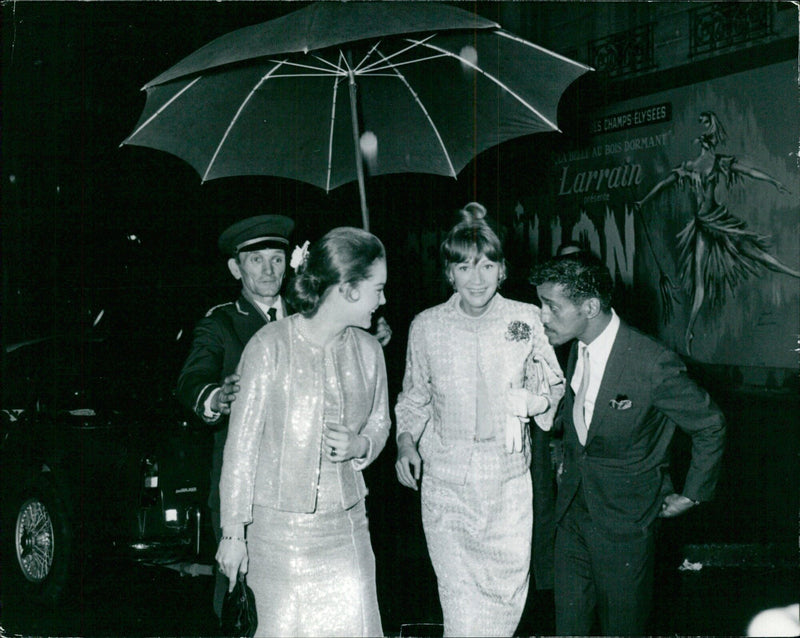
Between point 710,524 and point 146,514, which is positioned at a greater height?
point 146,514

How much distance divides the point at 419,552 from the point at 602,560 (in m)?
3.99

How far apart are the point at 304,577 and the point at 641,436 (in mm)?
1602

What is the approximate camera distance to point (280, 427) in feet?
10.7

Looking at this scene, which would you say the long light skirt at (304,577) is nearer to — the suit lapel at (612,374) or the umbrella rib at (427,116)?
the suit lapel at (612,374)

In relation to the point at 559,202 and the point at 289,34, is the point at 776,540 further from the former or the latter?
the point at 559,202

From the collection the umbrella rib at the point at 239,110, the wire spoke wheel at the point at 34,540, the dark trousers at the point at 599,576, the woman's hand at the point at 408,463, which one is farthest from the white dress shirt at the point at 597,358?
the wire spoke wheel at the point at 34,540

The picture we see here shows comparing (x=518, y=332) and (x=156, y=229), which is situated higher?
(x=156, y=229)

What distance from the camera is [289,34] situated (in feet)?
11.8

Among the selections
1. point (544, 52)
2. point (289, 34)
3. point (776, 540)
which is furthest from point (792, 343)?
point (289, 34)

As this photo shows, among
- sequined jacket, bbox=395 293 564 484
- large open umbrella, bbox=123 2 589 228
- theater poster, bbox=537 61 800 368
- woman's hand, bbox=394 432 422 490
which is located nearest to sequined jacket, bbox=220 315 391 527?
woman's hand, bbox=394 432 422 490

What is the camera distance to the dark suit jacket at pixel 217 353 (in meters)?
4.09

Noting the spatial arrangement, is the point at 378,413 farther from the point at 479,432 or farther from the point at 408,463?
the point at 479,432

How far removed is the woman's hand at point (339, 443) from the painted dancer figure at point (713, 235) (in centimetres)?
877

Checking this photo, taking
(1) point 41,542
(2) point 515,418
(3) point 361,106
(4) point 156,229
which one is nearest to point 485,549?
(2) point 515,418
